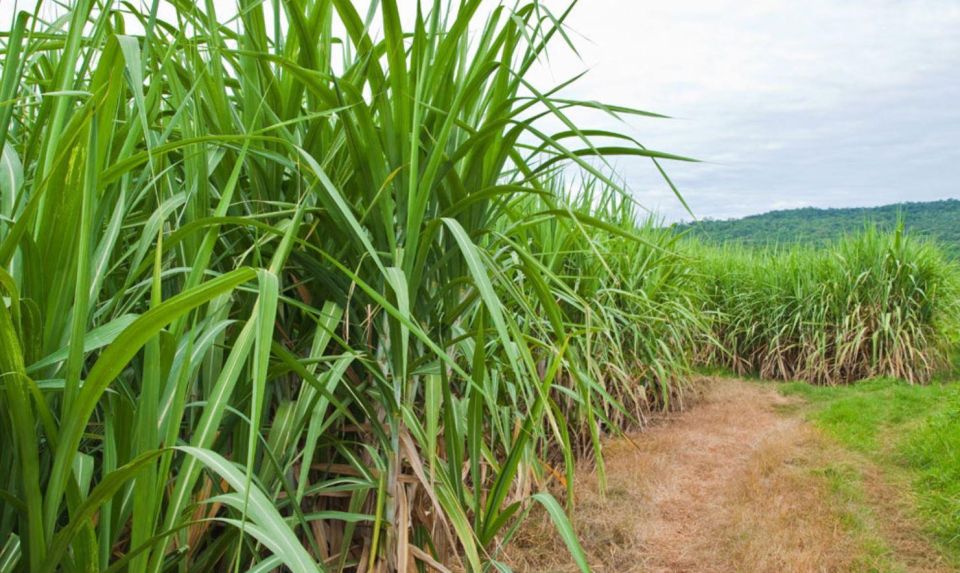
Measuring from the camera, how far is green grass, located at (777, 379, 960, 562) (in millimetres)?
2770

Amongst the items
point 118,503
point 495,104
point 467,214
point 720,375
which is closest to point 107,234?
point 118,503

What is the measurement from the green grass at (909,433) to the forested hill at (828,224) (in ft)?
5.88

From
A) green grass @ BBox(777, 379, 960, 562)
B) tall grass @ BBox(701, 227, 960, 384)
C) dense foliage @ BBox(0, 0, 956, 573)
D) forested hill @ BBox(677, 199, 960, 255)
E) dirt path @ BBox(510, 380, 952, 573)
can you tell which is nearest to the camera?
dense foliage @ BBox(0, 0, 956, 573)

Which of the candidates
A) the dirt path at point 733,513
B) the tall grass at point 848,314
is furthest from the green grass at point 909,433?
the tall grass at point 848,314

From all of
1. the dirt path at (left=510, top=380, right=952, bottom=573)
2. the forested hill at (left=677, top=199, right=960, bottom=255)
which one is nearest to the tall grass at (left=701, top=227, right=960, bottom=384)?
the forested hill at (left=677, top=199, right=960, bottom=255)

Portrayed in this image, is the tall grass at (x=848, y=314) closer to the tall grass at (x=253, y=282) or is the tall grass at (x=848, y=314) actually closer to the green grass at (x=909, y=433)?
the green grass at (x=909, y=433)

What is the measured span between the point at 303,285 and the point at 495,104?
48 centimetres

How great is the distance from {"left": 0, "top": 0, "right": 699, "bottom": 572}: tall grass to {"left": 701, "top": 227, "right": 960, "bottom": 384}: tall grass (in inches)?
213

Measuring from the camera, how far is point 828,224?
43.5 ft

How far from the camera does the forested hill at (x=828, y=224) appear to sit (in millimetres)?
6957

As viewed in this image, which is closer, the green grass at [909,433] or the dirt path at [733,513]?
the dirt path at [733,513]

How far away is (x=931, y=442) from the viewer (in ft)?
11.3

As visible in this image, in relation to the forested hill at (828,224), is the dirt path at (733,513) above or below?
below

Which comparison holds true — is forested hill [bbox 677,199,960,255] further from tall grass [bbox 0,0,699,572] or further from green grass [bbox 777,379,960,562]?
tall grass [bbox 0,0,699,572]
